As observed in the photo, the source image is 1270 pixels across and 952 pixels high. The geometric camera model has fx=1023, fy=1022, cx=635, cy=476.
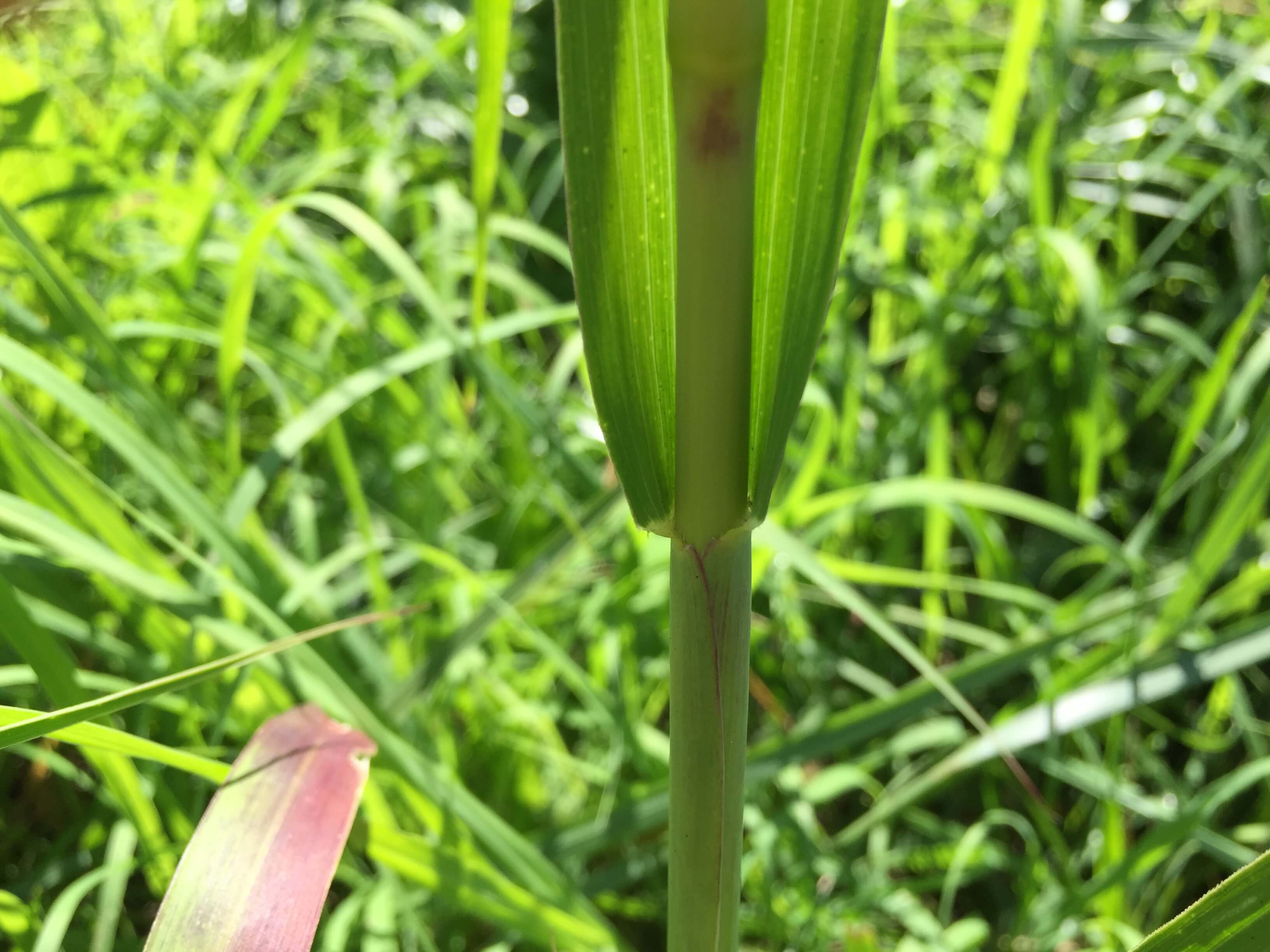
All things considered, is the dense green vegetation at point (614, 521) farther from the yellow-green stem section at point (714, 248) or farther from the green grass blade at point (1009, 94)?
the yellow-green stem section at point (714, 248)

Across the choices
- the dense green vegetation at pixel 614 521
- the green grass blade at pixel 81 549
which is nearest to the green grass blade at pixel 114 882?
the dense green vegetation at pixel 614 521

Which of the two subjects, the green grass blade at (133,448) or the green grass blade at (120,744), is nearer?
the green grass blade at (120,744)

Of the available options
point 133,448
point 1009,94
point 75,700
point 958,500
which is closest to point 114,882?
point 75,700

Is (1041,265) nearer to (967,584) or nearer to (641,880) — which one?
(967,584)

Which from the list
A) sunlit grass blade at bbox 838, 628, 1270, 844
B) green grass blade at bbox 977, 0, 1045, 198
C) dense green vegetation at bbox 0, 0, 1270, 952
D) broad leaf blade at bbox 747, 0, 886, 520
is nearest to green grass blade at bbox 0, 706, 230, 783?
dense green vegetation at bbox 0, 0, 1270, 952

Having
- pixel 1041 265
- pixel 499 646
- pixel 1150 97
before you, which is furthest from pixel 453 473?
pixel 1150 97
